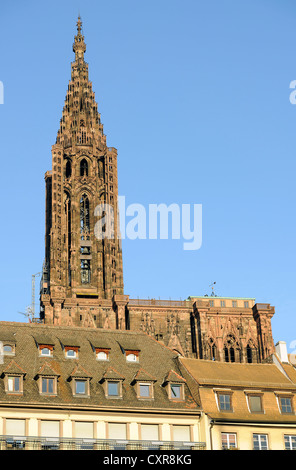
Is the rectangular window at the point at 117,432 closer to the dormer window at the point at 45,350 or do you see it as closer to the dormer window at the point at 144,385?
the dormer window at the point at 144,385

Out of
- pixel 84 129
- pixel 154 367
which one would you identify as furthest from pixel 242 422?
pixel 84 129

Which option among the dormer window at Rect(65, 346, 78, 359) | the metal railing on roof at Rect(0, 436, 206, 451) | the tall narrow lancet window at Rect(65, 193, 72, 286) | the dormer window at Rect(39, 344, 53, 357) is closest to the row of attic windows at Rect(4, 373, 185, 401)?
the dormer window at Rect(65, 346, 78, 359)

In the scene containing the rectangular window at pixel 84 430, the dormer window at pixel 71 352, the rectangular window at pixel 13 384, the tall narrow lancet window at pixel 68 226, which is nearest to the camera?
the rectangular window at pixel 84 430

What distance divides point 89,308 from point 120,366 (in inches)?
2096

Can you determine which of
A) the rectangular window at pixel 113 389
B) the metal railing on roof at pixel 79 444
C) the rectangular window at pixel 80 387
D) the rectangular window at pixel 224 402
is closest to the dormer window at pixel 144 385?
the rectangular window at pixel 113 389

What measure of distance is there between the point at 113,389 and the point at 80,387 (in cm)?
268

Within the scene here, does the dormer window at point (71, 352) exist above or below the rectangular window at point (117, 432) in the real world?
above

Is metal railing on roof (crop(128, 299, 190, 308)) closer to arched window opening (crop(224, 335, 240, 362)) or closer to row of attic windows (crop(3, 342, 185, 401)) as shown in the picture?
arched window opening (crop(224, 335, 240, 362))

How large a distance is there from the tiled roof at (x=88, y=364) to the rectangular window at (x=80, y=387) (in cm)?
49

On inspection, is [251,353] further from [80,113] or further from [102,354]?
[102,354]

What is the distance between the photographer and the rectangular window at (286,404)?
3178 inches

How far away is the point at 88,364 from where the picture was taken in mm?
80250

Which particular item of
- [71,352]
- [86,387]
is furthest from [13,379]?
[71,352]
